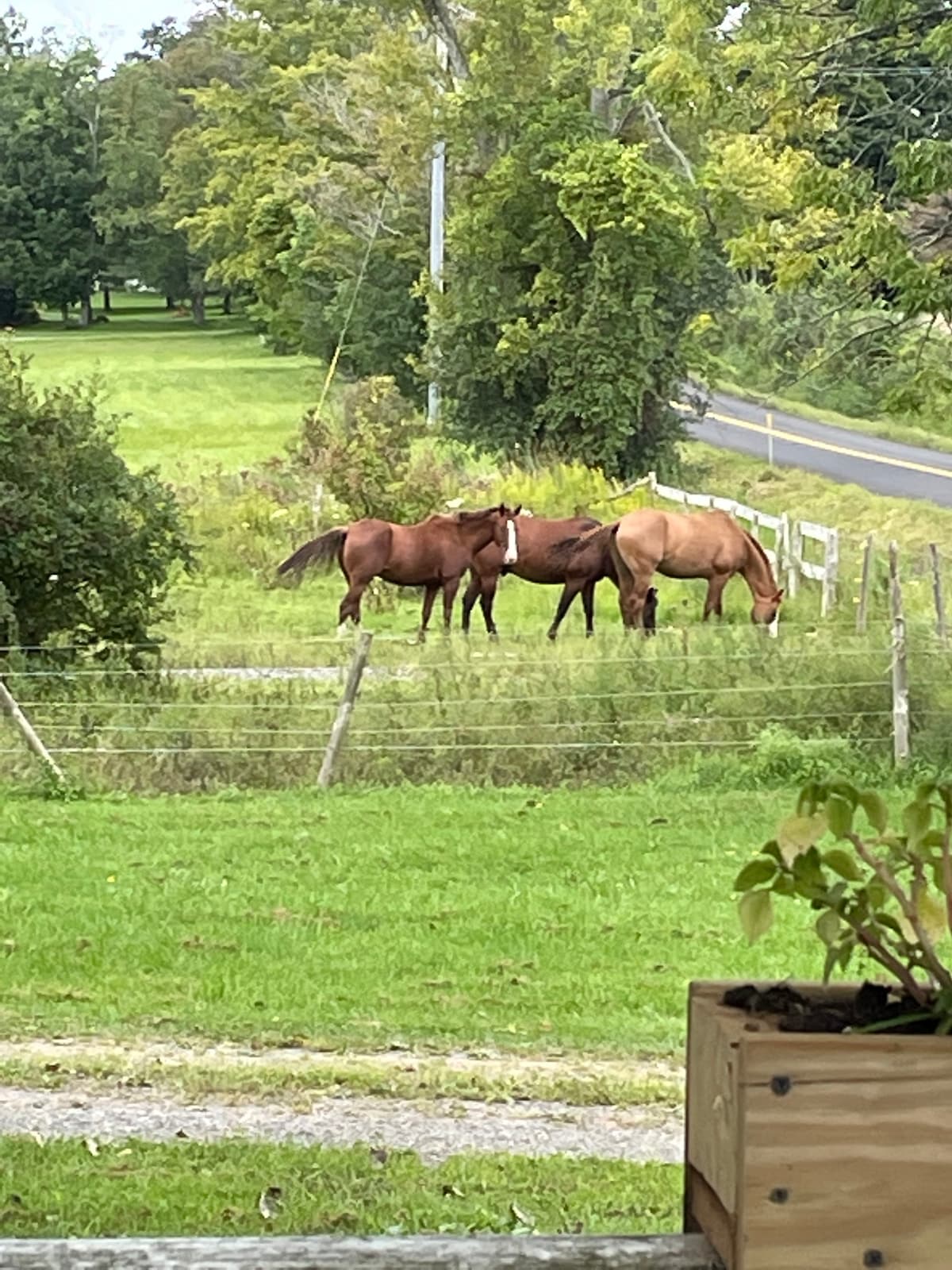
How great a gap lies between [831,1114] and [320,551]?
13408 millimetres

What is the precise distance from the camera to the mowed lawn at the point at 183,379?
25766mm

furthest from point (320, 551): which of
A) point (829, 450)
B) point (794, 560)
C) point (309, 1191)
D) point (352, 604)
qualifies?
point (829, 450)

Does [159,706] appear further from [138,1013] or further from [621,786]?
[138,1013]

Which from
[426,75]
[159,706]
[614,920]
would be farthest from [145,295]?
[614,920]

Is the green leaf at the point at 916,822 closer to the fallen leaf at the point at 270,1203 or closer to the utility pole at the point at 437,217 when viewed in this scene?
the fallen leaf at the point at 270,1203

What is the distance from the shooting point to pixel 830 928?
4.65ft

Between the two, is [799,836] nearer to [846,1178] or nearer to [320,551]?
[846,1178]

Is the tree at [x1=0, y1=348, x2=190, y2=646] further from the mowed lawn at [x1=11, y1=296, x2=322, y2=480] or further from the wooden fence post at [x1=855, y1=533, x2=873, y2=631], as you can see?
the mowed lawn at [x1=11, y1=296, x2=322, y2=480]

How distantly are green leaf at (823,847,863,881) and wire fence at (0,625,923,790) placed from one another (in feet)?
28.3

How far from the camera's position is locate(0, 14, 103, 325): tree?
1146 inches

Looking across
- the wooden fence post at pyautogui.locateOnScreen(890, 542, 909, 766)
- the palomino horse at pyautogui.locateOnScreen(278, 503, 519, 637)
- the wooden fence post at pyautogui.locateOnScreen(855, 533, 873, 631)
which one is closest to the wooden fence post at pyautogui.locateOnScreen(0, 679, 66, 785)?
the wooden fence post at pyautogui.locateOnScreen(890, 542, 909, 766)

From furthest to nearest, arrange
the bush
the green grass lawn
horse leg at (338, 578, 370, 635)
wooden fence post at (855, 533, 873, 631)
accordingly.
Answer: the bush
horse leg at (338, 578, 370, 635)
wooden fence post at (855, 533, 873, 631)
the green grass lawn

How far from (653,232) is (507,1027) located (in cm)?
1551

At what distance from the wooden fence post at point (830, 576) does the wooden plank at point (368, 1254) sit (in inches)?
536
